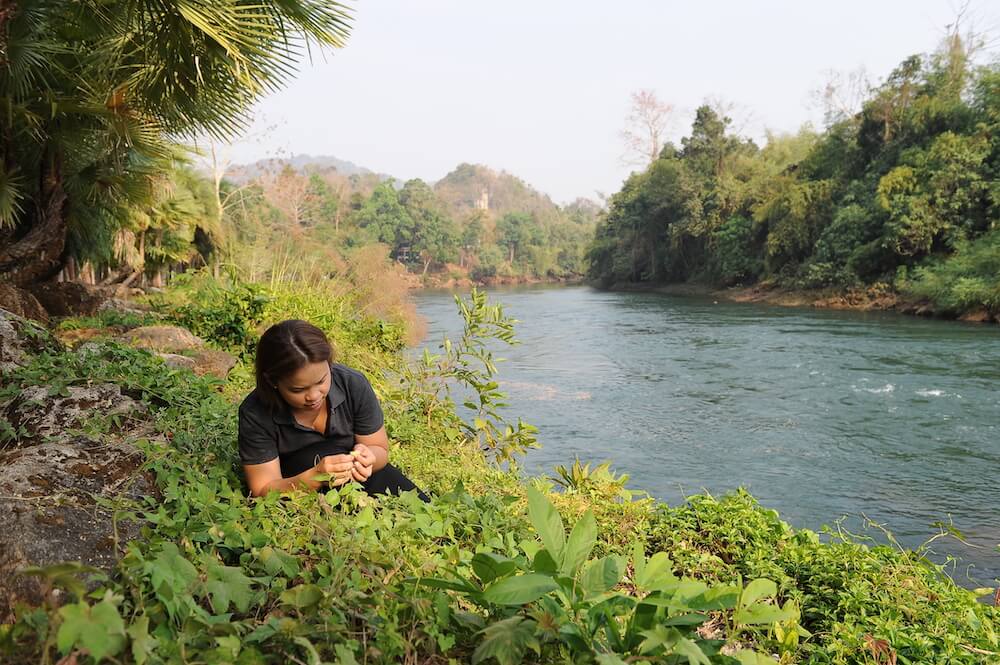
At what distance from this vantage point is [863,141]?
24.7 meters

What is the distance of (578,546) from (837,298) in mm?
23089

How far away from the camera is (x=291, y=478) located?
260 centimetres

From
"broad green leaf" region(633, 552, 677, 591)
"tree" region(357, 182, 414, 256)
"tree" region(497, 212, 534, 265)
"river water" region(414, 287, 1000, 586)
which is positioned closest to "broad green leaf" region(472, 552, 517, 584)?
"broad green leaf" region(633, 552, 677, 591)

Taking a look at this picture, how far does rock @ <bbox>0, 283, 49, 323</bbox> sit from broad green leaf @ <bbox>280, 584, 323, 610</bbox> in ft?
17.5

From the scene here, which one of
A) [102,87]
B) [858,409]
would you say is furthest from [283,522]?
[858,409]

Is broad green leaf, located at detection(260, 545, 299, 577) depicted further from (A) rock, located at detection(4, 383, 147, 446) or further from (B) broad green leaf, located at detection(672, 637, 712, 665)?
(A) rock, located at detection(4, 383, 147, 446)

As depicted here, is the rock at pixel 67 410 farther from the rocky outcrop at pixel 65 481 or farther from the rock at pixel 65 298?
the rock at pixel 65 298

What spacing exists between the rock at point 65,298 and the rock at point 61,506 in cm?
614

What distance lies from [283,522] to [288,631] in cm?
88

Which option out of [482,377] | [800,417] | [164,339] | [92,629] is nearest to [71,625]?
[92,629]

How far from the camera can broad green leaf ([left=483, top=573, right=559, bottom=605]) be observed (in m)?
1.42

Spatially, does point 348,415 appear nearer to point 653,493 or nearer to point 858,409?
point 653,493

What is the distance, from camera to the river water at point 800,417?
5488mm

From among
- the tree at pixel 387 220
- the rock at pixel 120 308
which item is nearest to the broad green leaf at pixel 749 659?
the rock at pixel 120 308
